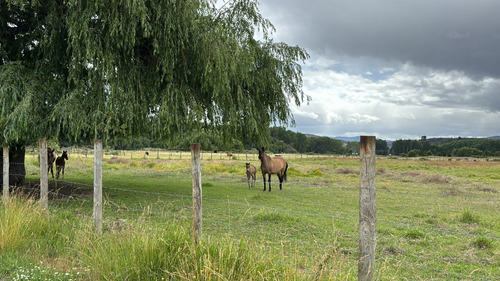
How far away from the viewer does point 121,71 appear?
29.9ft

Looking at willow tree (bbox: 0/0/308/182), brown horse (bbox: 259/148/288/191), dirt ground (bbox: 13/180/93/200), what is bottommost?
dirt ground (bbox: 13/180/93/200)

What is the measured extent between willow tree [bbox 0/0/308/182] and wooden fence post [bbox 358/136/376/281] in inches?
251

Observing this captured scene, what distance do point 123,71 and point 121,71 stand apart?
7 cm

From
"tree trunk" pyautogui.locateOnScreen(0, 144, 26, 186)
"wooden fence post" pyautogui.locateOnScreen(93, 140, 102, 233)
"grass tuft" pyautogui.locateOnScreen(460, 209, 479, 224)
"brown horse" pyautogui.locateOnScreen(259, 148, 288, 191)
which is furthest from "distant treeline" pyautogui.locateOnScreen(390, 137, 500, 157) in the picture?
"wooden fence post" pyautogui.locateOnScreen(93, 140, 102, 233)

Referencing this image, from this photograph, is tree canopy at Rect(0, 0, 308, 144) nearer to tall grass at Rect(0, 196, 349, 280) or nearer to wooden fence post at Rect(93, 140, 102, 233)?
wooden fence post at Rect(93, 140, 102, 233)

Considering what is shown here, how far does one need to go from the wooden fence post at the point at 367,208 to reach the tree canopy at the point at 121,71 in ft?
20.1

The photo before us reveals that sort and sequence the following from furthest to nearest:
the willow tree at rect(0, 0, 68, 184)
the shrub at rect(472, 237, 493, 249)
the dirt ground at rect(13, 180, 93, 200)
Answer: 1. the dirt ground at rect(13, 180, 93, 200)
2. the willow tree at rect(0, 0, 68, 184)
3. the shrub at rect(472, 237, 493, 249)

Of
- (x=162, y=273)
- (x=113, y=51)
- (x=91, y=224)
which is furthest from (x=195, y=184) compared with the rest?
(x=113, y=51)

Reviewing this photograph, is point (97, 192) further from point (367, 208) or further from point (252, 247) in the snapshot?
point (367, 208)

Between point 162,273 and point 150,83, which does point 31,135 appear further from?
point 162,273

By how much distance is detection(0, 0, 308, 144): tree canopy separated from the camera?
27.8ft

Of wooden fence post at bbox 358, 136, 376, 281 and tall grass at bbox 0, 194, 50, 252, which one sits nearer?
wooden fence post at bbox 358, 136, 376, 281

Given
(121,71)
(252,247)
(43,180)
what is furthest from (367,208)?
(121,71)

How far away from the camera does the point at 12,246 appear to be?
4.87 metres
